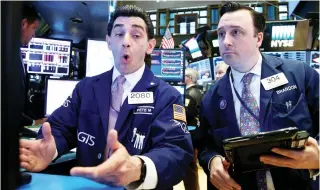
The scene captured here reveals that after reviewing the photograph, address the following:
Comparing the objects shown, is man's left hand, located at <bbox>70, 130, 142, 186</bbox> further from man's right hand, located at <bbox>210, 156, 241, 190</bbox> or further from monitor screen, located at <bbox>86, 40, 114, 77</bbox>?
monitor screen, located at <bbox>86, 40, 114, 77</bbox>

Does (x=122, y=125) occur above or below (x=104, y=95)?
below

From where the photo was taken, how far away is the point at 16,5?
39 cm

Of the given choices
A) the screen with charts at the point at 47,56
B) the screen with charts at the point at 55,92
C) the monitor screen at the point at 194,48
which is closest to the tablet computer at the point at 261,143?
the screen with charts at the point at 55,92

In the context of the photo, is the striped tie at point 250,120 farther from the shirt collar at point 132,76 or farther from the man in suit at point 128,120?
the shirt collar at point 132,76

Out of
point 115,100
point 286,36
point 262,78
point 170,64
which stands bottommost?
point 115,100

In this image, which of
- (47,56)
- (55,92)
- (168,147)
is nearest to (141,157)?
(168,147)

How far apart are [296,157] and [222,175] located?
391mm

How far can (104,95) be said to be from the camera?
141cm

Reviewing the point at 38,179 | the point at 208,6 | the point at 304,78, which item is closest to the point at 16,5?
the point at 38,179

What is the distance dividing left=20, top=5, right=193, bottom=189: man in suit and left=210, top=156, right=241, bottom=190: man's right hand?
8.4 inches

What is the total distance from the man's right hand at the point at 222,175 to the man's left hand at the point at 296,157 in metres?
0.28

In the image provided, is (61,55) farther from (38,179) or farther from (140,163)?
(140,163)

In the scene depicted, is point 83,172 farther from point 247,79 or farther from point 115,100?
point 247,79

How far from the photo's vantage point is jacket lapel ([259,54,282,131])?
4.90 ft
